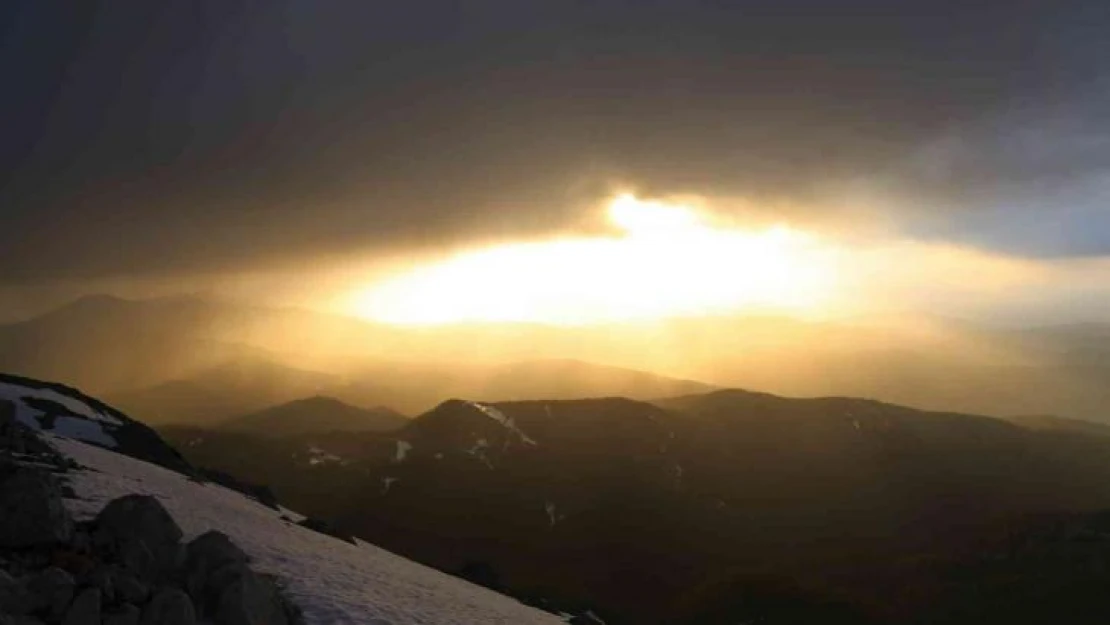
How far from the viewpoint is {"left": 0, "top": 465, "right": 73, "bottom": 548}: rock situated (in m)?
21.0

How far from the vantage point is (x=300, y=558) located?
31.6 metres

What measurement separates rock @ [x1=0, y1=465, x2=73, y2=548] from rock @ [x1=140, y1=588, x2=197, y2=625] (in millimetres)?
4420

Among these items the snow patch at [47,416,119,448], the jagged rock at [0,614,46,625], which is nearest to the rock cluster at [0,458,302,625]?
the jagged rock at [0,614,46,625]

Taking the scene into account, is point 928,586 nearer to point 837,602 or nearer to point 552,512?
point 837,602

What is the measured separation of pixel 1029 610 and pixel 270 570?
113 metres

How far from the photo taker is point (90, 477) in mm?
35812

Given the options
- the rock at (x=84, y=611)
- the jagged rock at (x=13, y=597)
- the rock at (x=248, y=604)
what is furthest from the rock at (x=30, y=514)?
the rock at (x=248, y=604)

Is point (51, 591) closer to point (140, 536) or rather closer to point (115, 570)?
point (115, 570)

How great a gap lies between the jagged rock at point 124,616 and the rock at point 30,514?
4.47 meters

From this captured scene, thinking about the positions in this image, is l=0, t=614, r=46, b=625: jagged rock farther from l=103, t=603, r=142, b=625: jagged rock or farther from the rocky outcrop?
l=103, t=603, r=142, b=625: jagged rock

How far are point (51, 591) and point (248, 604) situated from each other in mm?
4495

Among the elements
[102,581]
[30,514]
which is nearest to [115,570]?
[102,581]

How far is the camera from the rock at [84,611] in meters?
17.6

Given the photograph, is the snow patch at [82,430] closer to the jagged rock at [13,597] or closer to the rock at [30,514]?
the rock at [30,514]
